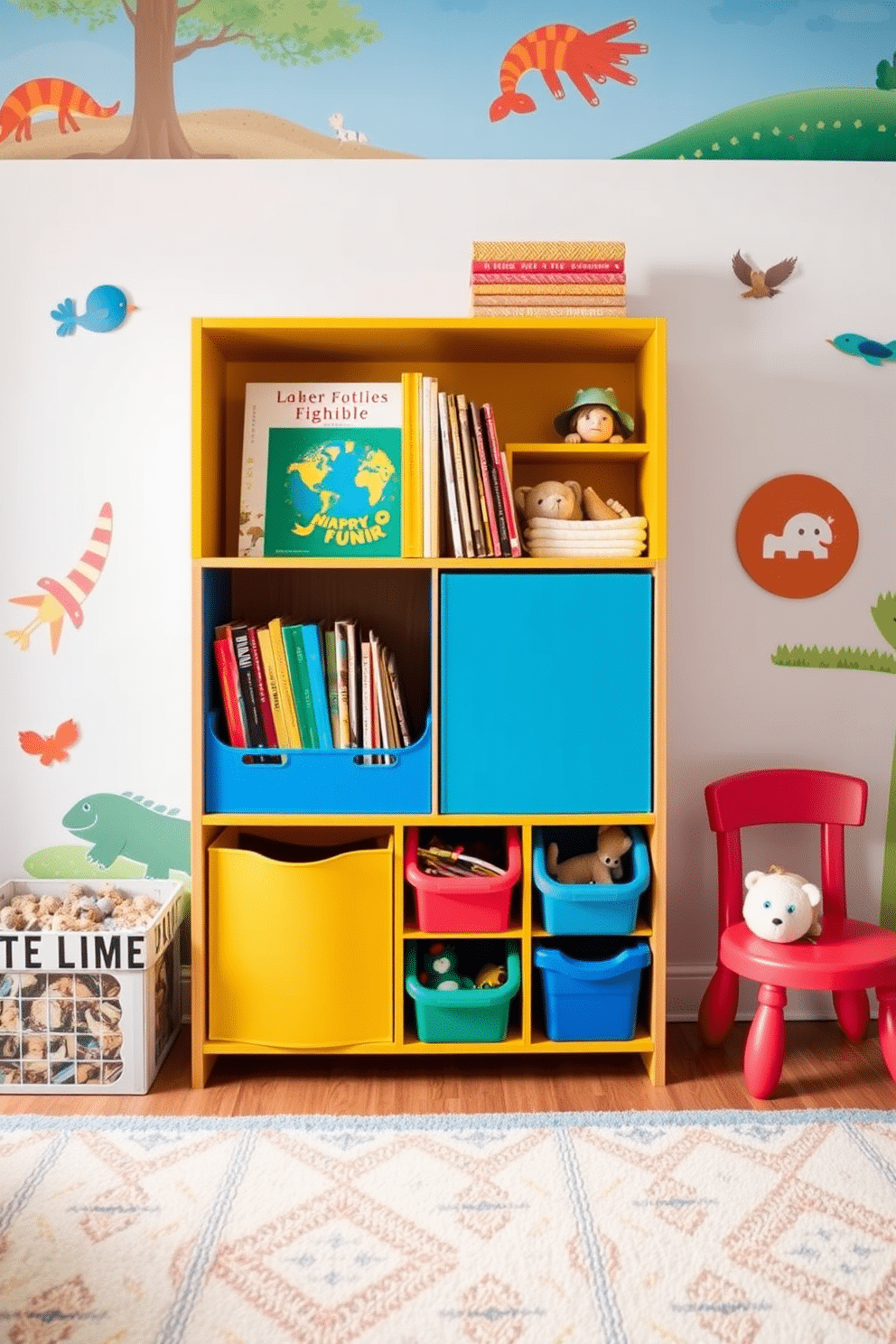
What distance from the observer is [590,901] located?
7.34 feet

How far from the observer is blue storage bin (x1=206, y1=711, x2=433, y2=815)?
2246 millimetres

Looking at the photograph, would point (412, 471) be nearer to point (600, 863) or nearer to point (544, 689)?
point (544, 689)

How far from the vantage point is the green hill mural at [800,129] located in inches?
101

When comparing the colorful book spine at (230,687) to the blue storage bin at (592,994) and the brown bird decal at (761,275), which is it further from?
the brown bird decal at (761,275)

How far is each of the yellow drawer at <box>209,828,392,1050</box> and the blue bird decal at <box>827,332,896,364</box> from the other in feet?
5.17

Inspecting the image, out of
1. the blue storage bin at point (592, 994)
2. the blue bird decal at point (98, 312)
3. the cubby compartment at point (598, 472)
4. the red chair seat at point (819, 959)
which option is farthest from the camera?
the blue bird decal at point (98, 312)

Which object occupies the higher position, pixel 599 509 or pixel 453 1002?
pixel 599 509

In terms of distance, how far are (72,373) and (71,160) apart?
0.48 meters

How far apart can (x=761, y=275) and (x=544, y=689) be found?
114cm

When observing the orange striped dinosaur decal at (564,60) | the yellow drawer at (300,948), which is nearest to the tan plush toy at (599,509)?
the yellow drawer at (300,948)

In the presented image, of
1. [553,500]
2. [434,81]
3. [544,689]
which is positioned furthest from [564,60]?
[544,689]

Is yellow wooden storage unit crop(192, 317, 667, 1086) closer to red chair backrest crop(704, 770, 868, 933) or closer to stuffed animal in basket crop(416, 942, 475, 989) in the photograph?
stuffed animal in basket crop(416, 942, 475, 989)

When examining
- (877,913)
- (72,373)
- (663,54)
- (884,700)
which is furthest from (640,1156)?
(663,54)

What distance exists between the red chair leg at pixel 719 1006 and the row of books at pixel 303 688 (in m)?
0.90
